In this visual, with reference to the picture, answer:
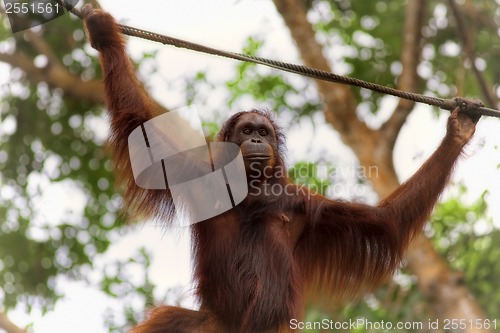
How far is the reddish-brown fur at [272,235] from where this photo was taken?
5.17 metres

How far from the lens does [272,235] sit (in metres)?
5.41

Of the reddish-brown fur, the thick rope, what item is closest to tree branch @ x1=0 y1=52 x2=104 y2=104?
the reddish-brown fur

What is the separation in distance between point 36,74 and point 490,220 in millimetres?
6597

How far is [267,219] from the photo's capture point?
18.0 ft

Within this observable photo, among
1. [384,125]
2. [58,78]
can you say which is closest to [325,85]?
[384,125]
